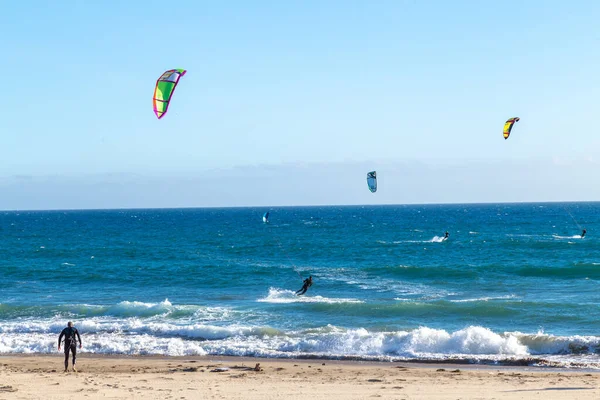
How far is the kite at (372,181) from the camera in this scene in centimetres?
2759

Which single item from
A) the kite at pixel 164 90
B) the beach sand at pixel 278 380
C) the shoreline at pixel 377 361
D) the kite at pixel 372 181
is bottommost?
the shoreline at pixel 377 361

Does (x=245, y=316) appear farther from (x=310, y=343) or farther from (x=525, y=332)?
(x=525, y=332)

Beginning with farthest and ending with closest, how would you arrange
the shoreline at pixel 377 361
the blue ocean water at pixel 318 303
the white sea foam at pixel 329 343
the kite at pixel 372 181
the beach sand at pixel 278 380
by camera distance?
1. the kite at pixel 372 181
2. the blue ocean water at pixel 318 303
3. the white sea foam at pixel 329 343
4. the shoreline at pixel 377 361
5. the beach sand at pixel 278 380

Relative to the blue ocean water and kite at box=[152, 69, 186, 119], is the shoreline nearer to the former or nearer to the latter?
the blue ocean water

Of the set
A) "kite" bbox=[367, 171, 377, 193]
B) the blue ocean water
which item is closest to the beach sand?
the blue ocean water

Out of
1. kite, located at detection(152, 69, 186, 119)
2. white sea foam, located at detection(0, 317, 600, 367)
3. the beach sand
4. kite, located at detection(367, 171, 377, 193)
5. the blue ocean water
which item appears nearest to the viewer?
the beach sand

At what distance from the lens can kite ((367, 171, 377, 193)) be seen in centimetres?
2759

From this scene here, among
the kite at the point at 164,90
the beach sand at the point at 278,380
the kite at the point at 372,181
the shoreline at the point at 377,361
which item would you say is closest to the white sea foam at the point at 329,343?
the shoreline at the point at 377,361

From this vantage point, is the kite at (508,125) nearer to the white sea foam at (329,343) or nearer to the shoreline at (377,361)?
the white sea foam at (329,343)

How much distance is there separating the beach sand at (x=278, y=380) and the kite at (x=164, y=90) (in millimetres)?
6931

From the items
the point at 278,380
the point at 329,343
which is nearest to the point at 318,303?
the point at 329,343

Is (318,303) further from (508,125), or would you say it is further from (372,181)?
(508,125)

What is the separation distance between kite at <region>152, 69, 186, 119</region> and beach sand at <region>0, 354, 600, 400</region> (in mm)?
6931

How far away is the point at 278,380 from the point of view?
12.7 m
